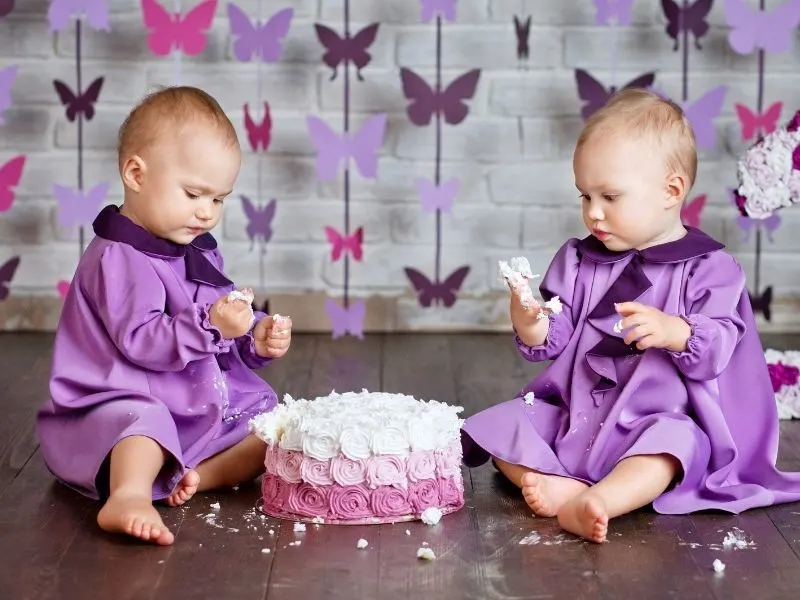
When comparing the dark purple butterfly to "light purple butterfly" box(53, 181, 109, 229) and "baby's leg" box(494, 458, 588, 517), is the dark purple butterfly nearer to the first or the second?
"light purple butterfly" box(53, 181, 109, 229)

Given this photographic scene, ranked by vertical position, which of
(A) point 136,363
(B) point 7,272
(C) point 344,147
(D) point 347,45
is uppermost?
(D) point 347,45

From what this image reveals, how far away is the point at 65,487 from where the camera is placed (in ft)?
6.85

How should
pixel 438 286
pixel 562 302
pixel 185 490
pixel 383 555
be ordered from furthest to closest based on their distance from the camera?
1. pixel 438 286
2. pixel 562 302
3. pixel 185 490
4. pixel 383 555

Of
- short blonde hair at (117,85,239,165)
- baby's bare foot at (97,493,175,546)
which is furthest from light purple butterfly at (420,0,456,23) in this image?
baby's bare foot at (97,493,175,546)

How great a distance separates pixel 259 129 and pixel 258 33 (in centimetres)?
24

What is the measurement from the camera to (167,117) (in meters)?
2.00

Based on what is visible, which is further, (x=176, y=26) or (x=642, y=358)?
(x=176, y=26)

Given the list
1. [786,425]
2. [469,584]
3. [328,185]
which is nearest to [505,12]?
[328,185]

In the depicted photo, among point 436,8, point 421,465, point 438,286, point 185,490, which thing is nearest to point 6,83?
point 436,8

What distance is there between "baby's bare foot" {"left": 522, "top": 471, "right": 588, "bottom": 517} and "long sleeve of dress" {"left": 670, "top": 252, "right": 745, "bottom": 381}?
0.24 meters

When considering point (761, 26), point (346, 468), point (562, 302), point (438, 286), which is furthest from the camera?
point (438, 286)

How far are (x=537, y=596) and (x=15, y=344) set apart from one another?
6.68ft

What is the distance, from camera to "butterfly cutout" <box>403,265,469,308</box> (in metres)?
3.43

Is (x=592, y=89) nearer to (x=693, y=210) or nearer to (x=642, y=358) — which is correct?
(x=693, y=210)
